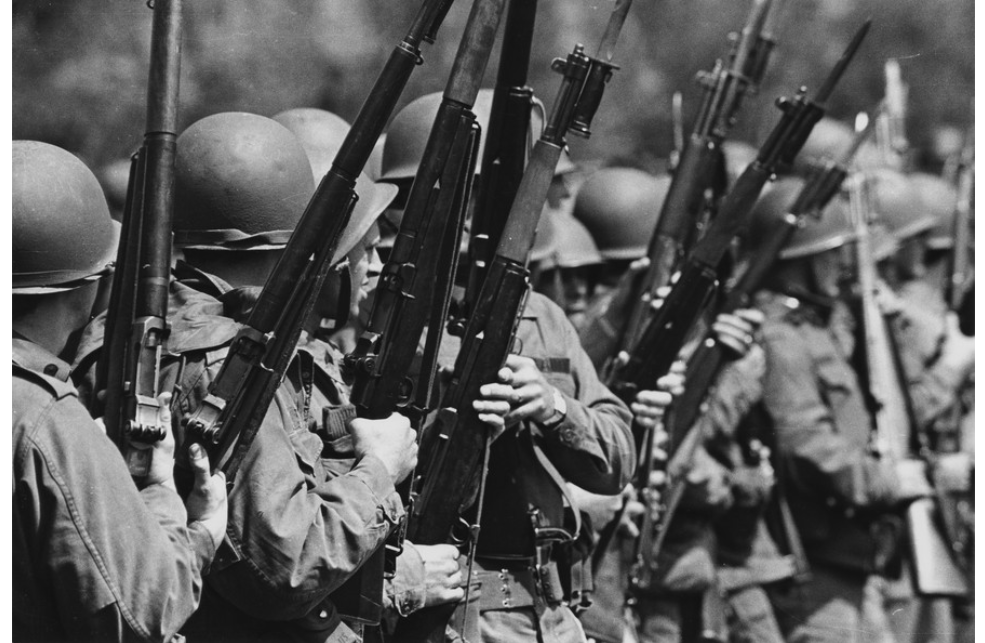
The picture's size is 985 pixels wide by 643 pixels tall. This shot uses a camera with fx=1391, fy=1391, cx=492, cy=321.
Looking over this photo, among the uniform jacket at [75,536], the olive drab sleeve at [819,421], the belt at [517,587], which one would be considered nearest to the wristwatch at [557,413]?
the belt at [517,587]

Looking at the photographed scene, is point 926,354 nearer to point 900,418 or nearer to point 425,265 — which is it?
point 900,418

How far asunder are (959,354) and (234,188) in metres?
7.24

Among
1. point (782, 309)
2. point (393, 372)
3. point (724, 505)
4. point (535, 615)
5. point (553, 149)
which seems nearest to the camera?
point (393, 372)

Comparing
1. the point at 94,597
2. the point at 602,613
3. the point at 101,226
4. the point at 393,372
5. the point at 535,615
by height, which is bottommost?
the point at 602,613

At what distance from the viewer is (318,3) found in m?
8.54

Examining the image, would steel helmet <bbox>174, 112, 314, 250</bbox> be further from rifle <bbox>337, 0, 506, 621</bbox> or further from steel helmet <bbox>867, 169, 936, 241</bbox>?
steel helmet <bbox>867, 169, 936, 241</bbox>

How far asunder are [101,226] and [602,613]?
3152mm

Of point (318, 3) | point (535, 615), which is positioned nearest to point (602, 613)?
point (535, 615)

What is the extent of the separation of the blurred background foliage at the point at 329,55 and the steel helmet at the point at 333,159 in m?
0.51

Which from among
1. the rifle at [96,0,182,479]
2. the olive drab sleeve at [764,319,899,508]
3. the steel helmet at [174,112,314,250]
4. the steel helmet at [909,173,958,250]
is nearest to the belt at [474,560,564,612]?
the steel helmet at [174,112,314,250]

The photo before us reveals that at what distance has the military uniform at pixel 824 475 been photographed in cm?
777

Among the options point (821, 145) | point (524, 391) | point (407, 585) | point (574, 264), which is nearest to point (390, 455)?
point (407, 585)

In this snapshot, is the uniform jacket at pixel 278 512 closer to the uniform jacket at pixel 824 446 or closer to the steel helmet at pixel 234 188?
the steel helmet at pixel 234 188

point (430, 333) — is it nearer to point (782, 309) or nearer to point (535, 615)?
point (535, 615)
